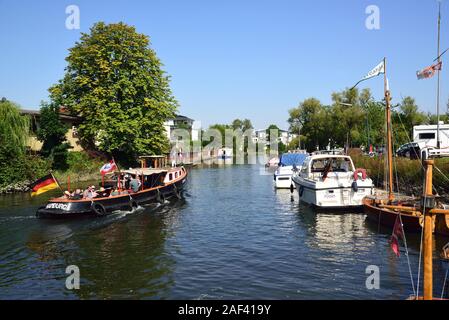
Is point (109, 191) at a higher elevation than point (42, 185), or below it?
below

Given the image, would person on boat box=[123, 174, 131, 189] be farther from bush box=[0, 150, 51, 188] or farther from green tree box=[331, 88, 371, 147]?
green tree box=[331, 88, 371, 147]

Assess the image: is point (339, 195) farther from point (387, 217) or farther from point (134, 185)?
point (134, 185)

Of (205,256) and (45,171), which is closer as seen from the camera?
(205,256)

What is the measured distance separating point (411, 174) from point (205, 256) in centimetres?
1920

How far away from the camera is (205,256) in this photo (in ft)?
55.9

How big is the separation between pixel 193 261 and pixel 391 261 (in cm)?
786

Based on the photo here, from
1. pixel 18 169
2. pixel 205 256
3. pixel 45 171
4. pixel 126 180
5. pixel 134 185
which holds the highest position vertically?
pixel 18 169

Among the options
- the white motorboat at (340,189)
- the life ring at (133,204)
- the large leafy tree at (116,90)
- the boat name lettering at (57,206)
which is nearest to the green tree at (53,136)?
the large leafy tree at (116,90)

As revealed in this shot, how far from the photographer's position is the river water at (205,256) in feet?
43.3

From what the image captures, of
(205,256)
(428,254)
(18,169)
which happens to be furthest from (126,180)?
(428,254)

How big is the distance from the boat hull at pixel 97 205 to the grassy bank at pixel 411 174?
17885 mm

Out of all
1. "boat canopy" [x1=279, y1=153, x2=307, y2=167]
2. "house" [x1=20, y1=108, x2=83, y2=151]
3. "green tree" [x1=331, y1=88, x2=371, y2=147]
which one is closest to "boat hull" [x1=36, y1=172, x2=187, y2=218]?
"boat canopy" [x1=279, y1=153, x2=307, y2=167]

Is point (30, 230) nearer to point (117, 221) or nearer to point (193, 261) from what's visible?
point (117, 221)
